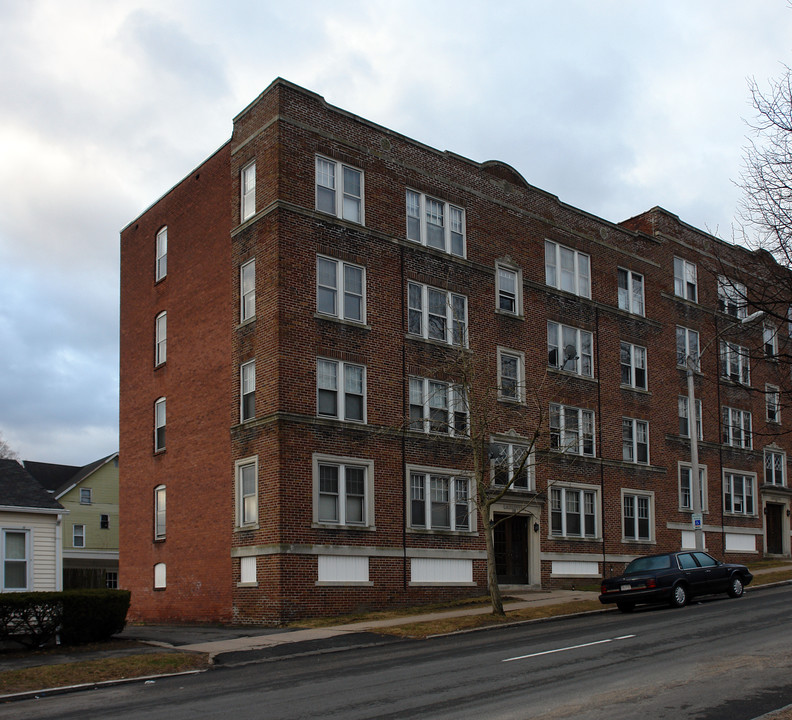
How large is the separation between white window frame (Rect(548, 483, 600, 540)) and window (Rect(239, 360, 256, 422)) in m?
11.8

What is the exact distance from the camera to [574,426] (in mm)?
35531

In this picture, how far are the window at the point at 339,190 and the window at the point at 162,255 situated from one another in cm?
817

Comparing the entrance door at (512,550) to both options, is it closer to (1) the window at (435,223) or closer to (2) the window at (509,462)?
(2) the window at (509,462)

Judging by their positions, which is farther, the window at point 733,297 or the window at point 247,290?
the window at point 247,290

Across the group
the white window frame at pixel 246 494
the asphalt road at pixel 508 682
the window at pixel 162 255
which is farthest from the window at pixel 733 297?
the window at pixel 162 255

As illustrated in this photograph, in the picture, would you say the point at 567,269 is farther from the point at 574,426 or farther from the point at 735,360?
the point at 735,360

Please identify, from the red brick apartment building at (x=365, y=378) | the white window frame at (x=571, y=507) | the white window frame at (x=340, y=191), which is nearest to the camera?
the red brick apartment building at (x=365, y=378)

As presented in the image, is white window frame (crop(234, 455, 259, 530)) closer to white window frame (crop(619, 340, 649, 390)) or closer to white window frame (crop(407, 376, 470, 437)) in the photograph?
white window frame (crop(407, 376, 470, 437))

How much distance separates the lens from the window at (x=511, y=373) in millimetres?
33250

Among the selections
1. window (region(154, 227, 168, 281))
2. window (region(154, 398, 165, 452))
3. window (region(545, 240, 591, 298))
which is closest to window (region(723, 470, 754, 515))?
window (region(545, 240, 591, 298))

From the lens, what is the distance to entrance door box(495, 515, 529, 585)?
32.9 m

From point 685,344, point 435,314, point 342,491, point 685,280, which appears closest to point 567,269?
point 435,314

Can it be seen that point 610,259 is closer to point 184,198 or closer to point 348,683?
point 184,198

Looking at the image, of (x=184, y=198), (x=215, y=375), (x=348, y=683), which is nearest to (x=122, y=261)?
(x=184, y=198)
